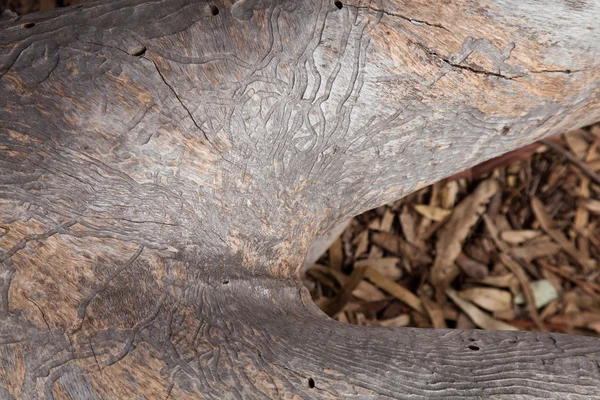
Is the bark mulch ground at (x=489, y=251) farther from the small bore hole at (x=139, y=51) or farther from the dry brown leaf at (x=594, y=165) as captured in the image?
the small bore hole at (x=139, y=51)

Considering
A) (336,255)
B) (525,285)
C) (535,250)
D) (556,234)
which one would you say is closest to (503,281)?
(525,285)

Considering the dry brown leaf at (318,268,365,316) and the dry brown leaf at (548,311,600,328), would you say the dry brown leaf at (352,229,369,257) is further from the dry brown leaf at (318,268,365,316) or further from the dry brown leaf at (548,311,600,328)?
the dry brown leaf at (548,311,600,328)

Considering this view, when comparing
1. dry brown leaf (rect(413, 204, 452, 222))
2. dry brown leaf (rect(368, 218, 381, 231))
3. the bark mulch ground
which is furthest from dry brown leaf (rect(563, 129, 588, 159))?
dry brown leaf (rect(368, 218, 381, 231))

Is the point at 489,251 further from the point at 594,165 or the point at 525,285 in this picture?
the point at 594,165

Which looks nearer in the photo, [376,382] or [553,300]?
[376,382]

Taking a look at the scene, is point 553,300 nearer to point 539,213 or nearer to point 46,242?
point 539,213

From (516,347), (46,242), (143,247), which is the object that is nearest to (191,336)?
(143,247)
